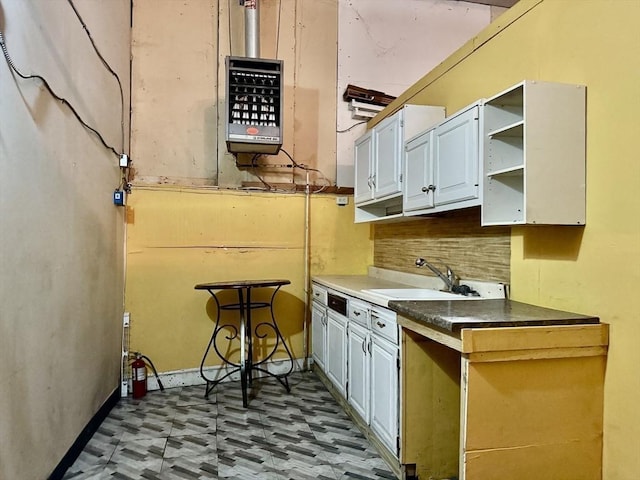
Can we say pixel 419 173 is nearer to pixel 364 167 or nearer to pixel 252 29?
pixel 364 167

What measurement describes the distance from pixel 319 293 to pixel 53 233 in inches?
82.0

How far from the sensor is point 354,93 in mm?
4090

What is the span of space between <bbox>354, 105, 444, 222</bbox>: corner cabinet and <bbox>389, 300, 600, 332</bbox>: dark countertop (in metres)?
1.07

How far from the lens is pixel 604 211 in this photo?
5.51 feet

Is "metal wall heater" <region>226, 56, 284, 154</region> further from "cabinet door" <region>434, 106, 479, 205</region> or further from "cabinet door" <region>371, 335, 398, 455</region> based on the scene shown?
"cabinet door" <region>371, 335, 398, 455</region>

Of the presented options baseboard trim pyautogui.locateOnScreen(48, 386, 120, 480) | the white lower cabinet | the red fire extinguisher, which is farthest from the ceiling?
baseboard trim pyautogui.locateOnScreen(48, 386, 120, 480)

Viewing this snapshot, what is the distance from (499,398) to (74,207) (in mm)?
2436

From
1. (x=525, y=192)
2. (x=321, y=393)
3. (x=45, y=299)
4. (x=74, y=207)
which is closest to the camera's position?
(x=525, y=192)

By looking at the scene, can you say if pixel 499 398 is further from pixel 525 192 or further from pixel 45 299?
pixel 45 299

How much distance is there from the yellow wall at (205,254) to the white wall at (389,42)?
2.19ft

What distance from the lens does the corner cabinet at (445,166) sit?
6.81 ft

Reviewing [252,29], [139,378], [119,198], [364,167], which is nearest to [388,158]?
[364,167]

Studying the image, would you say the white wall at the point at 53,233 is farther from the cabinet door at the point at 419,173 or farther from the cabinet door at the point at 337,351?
the cabinet door at the point at 419,173

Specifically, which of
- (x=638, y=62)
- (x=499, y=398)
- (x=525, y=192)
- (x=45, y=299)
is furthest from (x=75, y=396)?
(x=638, y=62)
